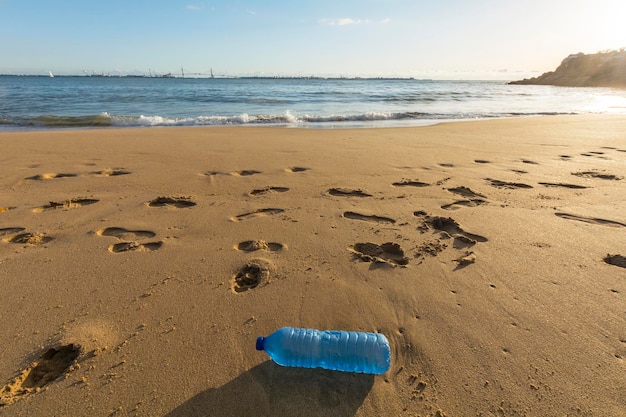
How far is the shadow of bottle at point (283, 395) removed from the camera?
1343mm

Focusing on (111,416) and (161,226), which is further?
(161,226)

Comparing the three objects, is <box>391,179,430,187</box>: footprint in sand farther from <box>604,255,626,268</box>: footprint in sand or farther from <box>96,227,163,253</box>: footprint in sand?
<box>96,227,163,253</box>: footprint in sand

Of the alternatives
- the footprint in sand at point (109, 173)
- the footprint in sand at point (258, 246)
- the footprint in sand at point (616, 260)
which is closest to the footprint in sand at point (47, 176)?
the footprint in sand at point (109, 173)

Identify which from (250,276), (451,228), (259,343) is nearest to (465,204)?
(451,228)

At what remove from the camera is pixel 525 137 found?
682cm

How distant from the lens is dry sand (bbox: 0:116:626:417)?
1.42m

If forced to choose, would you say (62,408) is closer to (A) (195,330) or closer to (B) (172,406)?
(B) (172,406)

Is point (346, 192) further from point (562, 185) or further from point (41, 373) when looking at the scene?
point (41, 373)

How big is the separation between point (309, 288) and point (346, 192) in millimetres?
1737

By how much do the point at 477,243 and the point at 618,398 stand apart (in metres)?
1.28

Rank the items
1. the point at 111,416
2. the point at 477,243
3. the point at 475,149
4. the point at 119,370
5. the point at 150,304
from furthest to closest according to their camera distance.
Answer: the point at 475,149
the point at 477,243
the point at 150,304
the point at 119,370
the point at 111,416

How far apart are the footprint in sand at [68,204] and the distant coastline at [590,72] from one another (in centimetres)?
4679

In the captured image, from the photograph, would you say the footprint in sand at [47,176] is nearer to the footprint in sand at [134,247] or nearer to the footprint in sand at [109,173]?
the footprint in sand at [109,173]

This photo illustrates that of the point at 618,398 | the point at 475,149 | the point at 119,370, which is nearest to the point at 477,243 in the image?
the point at 618,398
